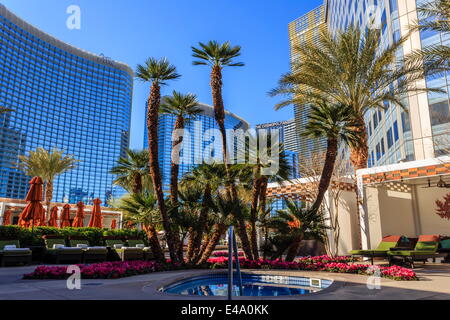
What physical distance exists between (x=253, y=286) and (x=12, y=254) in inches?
376

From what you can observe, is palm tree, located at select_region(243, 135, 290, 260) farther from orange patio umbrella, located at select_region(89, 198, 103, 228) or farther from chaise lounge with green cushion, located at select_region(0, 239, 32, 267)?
orange patio umbrella, located at select_region(89, 198, 103, 228)

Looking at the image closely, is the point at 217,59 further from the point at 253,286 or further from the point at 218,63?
the point at 253,286

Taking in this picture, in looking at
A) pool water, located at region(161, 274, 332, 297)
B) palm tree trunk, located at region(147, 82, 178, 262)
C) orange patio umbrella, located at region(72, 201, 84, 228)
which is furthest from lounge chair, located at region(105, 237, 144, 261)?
orange patio umbrella, located at region(72, 201, 84, 228)

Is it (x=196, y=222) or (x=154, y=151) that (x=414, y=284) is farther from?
(x=154, y=151)

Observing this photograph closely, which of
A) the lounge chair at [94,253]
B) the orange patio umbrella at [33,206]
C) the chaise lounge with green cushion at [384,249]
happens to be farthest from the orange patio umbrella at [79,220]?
the chaise lounge with green cushion at [384,249]

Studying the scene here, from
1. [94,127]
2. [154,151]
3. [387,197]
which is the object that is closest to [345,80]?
[387,197]

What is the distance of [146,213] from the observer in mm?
12633

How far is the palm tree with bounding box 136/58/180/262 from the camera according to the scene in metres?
12.4

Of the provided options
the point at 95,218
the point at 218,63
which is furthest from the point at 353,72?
the point at 95,218

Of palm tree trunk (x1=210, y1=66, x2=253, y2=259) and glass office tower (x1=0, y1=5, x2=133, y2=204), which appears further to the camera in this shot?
glass office tower (x1=0, y1=5, x2=133, y2=204)

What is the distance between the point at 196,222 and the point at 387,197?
1091cm

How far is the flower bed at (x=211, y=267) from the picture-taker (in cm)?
941

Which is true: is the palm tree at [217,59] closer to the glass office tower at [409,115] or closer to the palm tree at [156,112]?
the palm tree at [156,112]

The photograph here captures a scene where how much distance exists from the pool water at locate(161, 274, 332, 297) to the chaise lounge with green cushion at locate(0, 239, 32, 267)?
7.69m
